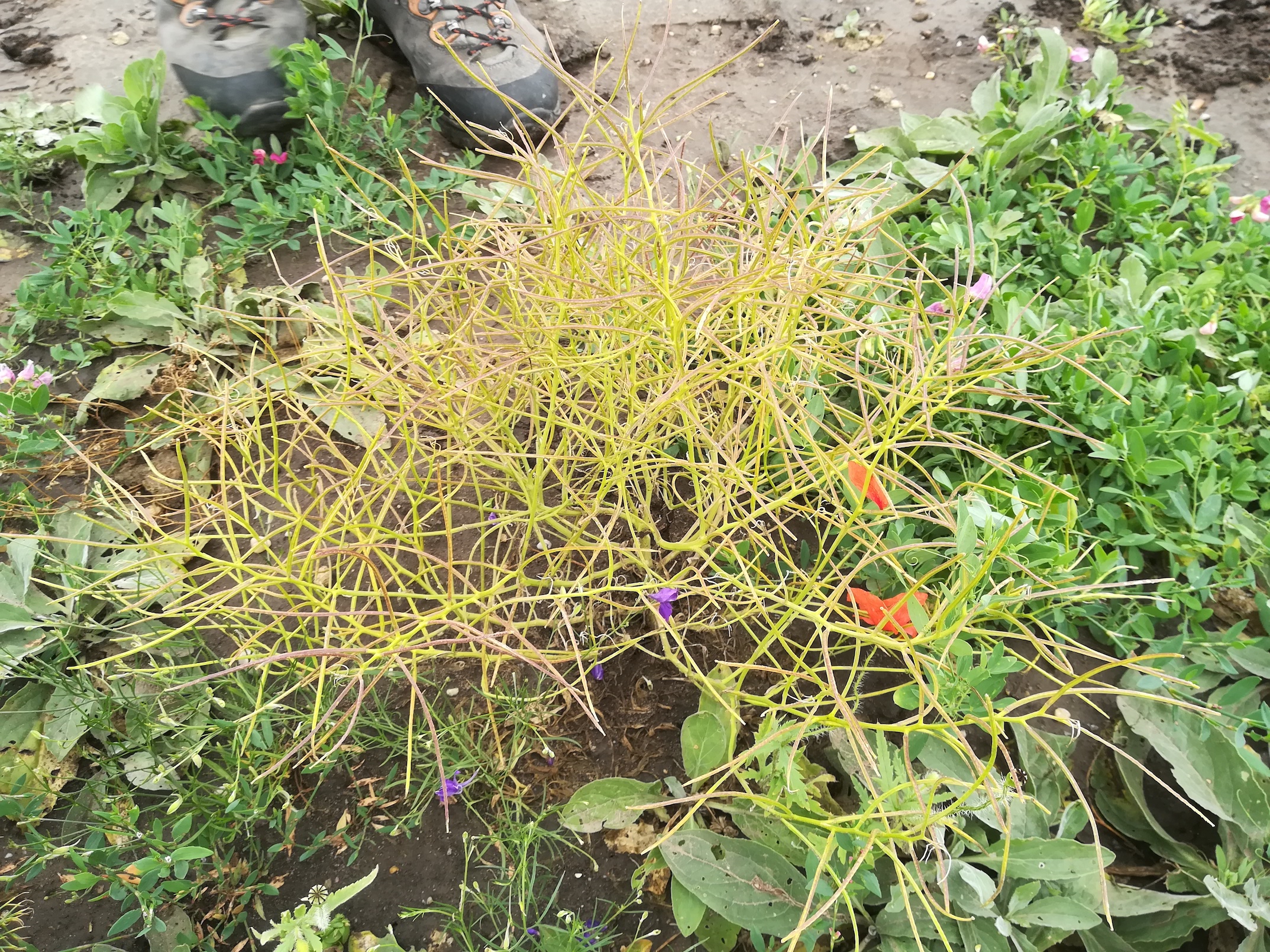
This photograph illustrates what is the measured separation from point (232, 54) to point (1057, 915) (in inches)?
97.3

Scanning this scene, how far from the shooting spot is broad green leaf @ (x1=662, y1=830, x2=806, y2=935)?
1.02 metres

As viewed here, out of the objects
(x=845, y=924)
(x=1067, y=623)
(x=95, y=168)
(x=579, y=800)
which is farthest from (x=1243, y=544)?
(x=95, y=168)

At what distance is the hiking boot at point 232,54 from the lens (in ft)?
6.23

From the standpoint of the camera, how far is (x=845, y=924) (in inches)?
42.6

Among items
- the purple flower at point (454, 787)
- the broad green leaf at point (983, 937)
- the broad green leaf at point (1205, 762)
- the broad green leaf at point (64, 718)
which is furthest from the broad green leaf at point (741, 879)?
the broad green leaf at point (64, 718)

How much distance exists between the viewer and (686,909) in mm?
1051

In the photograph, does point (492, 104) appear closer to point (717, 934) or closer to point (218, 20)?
point (218, 20)

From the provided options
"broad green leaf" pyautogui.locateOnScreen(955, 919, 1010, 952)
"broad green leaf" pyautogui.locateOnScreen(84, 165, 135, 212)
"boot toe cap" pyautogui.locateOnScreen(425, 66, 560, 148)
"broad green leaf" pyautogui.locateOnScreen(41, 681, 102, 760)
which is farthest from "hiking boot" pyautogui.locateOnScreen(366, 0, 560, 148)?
"broad green leaf" pyautogui.locateOnScreen(955, 919, 1010, 952)

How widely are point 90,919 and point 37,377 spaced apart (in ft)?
3.40

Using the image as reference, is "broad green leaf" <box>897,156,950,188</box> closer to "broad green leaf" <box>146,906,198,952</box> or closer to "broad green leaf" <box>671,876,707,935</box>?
"broad green leaf" <box>671,876,707,935</box>

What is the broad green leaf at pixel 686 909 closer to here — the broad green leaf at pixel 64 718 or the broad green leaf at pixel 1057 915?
the broad green leaf at pixel 1057 915

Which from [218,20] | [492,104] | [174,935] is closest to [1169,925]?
[174,935]

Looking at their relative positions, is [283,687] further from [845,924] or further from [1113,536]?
[1113,536]

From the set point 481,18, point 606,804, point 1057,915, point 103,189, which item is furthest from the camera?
point 481,18
